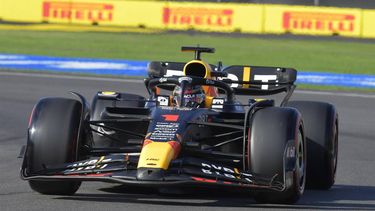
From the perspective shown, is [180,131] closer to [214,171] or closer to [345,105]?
[214,171]

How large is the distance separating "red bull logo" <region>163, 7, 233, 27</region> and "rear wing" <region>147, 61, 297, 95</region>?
22035 millimetres

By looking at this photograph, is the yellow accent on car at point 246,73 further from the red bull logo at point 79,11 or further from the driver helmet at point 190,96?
the red bull logo at point 79,11

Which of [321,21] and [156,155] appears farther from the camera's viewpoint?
[321,21]

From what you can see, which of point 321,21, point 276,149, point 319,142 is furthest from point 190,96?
point 321,21

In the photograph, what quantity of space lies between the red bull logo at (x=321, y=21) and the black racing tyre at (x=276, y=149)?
987 inches

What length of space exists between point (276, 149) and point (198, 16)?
25756 mm

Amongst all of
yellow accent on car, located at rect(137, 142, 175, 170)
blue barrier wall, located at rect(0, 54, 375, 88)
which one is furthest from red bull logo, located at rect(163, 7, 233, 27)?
yellow accent on car, located at rect(137, 142, 175, 170)

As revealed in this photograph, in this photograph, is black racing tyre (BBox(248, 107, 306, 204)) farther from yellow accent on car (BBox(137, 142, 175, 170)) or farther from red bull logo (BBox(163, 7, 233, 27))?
red bull logo (BBox(163, 7, 233, 27))

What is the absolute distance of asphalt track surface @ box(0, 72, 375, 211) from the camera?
8242mm

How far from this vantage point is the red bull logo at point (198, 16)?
110 feet

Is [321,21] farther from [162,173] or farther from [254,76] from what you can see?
[162,173]

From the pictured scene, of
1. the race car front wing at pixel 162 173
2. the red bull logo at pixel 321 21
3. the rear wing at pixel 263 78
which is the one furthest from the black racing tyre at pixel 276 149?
the red bull logo at pixel 321 21

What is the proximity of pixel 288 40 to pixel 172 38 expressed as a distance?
152 inches

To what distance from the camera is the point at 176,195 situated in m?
8.85
